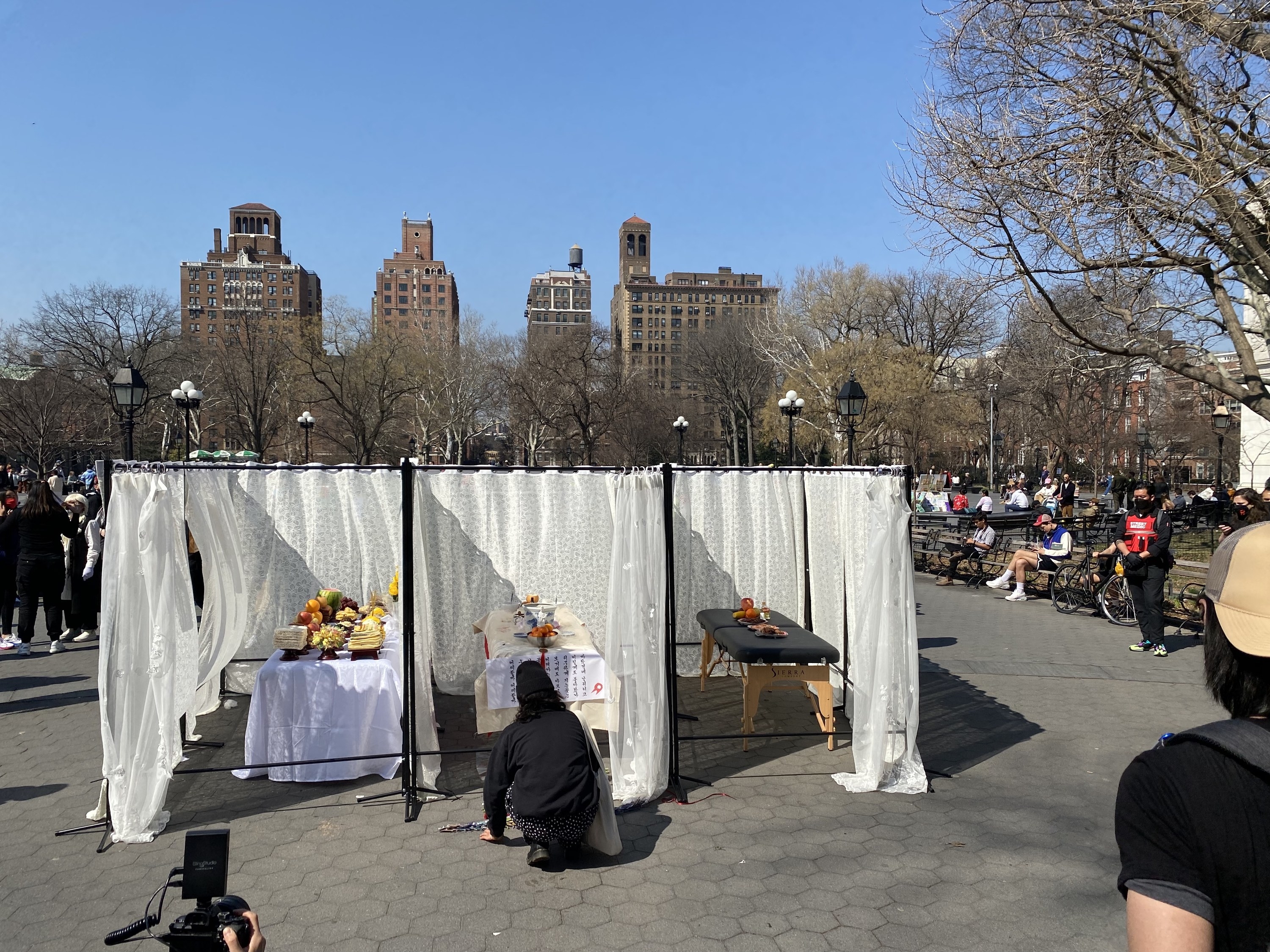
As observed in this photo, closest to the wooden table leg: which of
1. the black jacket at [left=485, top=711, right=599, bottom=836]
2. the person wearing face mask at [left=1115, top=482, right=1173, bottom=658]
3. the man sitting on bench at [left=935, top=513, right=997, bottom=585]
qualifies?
the black jacket at [left=485, top=711, right=599, bottom=836]

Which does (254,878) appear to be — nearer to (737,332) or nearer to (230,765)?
(230,765)

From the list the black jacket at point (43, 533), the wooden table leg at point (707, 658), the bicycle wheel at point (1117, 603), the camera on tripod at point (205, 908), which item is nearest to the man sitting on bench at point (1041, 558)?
the bicycle wheel at point (1117, 603)

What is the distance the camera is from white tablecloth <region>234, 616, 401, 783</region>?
604cm

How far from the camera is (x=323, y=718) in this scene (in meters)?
6.09

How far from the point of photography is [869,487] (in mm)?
6023

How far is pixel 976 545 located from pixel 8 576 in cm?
1545

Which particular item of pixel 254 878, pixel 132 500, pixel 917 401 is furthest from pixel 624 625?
pixel 917 401

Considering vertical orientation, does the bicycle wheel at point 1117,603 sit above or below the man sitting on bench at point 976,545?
below

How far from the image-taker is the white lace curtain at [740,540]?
8711mm

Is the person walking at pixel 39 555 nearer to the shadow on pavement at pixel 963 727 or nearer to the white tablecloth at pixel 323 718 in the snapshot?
the white tablecloth at pixel 323 718

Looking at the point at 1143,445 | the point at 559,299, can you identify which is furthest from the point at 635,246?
the point at 1143,445

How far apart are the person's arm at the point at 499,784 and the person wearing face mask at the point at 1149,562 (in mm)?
8812

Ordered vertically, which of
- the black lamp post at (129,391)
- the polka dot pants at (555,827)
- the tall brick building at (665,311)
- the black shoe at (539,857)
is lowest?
the black shoe at (539,857)

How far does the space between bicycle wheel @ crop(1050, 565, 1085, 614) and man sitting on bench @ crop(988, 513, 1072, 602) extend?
31 centimetres
